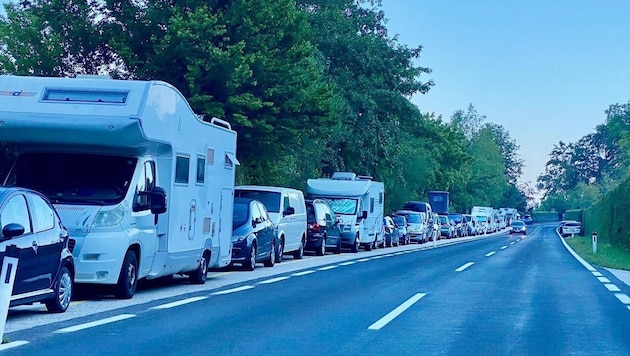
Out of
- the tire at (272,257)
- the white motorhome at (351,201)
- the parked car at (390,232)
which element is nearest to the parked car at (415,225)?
the parked car at (390,232)

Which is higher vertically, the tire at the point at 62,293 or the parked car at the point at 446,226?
the parked car at the point at 446,226

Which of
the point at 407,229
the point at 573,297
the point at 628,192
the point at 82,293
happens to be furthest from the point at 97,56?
the point at 407,229

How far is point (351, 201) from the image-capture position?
3603 cm

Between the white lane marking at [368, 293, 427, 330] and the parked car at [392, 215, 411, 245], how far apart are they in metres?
31.5

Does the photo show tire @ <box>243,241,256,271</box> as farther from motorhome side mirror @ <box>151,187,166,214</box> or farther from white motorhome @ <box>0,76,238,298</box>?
motorhome side mirror @ <box>151,187,166,214</box>

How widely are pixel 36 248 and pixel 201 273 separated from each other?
21.4 ft

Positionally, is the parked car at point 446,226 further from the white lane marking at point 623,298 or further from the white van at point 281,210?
the white lane marking at point 623,298

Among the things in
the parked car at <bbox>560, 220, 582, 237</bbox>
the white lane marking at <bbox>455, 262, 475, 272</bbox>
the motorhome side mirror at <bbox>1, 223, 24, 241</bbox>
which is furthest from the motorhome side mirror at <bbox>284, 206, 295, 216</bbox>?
the parked car at <bbox>560, 220, 582, 237</bbox>

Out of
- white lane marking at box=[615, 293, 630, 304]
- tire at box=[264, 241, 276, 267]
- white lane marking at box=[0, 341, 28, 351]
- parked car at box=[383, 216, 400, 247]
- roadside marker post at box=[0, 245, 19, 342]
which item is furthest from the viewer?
parked car at box=[383, 216, 400, 247]

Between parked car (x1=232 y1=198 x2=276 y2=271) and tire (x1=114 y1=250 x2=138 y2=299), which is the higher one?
parked car (x1=232 y1=198 x2=276 y2=271)

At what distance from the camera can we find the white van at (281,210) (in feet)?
82.9

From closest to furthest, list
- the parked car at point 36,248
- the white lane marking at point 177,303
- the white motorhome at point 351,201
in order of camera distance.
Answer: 1. the parked car at point 36,248
2. the white lane marking at point 177,303
3. the white motorhome at point 351,201

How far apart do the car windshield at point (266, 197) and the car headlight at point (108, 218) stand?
1225 cm

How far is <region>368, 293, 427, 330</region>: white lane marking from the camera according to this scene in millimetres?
11609
